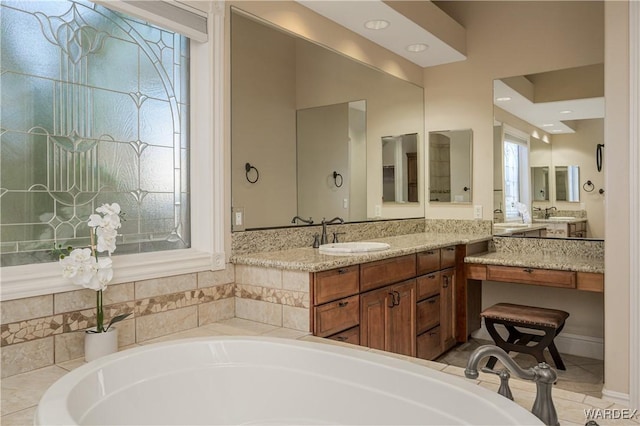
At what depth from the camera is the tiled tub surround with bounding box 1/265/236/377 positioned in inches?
66.8

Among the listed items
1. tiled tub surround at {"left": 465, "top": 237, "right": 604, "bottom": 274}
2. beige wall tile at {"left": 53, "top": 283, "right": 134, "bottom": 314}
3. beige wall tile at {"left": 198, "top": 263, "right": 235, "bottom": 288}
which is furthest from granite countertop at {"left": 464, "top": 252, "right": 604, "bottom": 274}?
beige wall tile at {"left": 53, "top": 283, "right": 134, "bottom": 314}

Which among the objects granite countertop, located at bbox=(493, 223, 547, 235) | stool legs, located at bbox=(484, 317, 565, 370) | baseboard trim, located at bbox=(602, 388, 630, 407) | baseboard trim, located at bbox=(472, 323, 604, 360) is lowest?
baseboard trim, located at bbox=(472, 323, 604, 360)

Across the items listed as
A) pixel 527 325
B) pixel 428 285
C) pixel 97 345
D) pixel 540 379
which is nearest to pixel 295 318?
pixel 97 345

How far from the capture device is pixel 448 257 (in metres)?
3.62

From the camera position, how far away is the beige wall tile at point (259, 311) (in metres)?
2.31

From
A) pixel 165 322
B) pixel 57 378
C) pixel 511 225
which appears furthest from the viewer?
pixel 511 225

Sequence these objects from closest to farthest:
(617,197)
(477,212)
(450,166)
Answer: (617,197) → (477,212) → (450,166)

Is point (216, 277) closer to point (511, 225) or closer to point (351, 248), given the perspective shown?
point (351, 248)

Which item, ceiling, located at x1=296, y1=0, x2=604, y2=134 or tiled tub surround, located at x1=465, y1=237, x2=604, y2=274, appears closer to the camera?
ceiling, located at x1=296, y1=0, x2=604, y2=134

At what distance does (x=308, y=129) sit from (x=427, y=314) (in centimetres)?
152

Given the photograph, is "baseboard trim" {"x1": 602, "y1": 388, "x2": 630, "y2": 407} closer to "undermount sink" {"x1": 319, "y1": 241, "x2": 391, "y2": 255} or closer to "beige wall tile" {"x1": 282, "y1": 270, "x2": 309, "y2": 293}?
"undermount sink" {"x1": 319, "y1": 241, "x2": 391, "y2": 255}

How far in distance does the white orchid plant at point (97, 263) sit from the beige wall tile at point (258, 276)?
700mm

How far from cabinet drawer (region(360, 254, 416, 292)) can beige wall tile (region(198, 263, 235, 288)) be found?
0.69 metres

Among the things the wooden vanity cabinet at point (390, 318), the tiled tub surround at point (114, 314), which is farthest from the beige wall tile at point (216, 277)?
the wooden vanity cabinet at point (390, 318)
